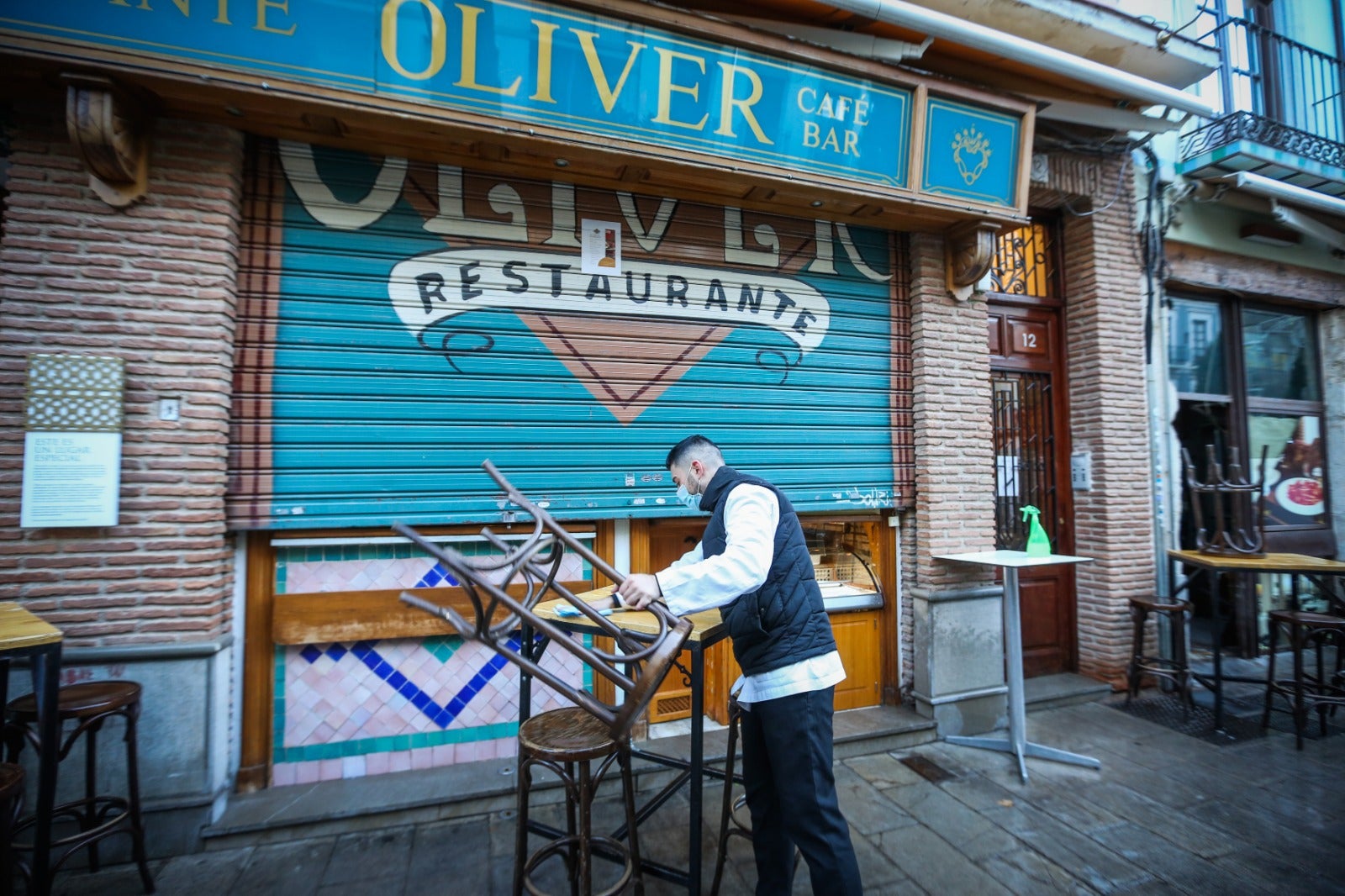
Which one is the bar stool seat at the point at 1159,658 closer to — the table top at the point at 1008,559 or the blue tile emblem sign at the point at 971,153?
the table top at the point at 1008,559

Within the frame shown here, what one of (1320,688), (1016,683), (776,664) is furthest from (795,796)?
(1320,688)

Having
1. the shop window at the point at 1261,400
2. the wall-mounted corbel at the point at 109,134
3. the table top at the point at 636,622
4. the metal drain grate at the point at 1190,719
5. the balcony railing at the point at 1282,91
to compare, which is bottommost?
the metal drain grate at the point at 1190,719

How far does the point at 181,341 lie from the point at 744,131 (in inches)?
138

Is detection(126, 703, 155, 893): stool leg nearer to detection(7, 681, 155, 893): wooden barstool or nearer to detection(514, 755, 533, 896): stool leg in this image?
detection(7, 681, 155, 893): wooden barstool

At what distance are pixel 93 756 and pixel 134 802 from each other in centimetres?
29

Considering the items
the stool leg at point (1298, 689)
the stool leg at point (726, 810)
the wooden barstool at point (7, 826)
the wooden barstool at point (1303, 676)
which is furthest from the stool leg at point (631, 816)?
the stool leg at point (1298, 689)

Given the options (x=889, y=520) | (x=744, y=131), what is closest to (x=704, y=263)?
(x=744, y=131)

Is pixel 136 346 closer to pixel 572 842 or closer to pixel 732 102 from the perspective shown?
pixel 572 842

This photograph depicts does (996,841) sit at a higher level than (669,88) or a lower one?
lower

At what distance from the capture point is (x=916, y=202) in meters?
4.18

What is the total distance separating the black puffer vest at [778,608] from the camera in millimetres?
2404

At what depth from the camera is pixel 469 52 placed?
10.6 feet

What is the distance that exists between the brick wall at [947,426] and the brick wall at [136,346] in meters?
4.64

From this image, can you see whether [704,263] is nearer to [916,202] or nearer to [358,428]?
[916,202]
